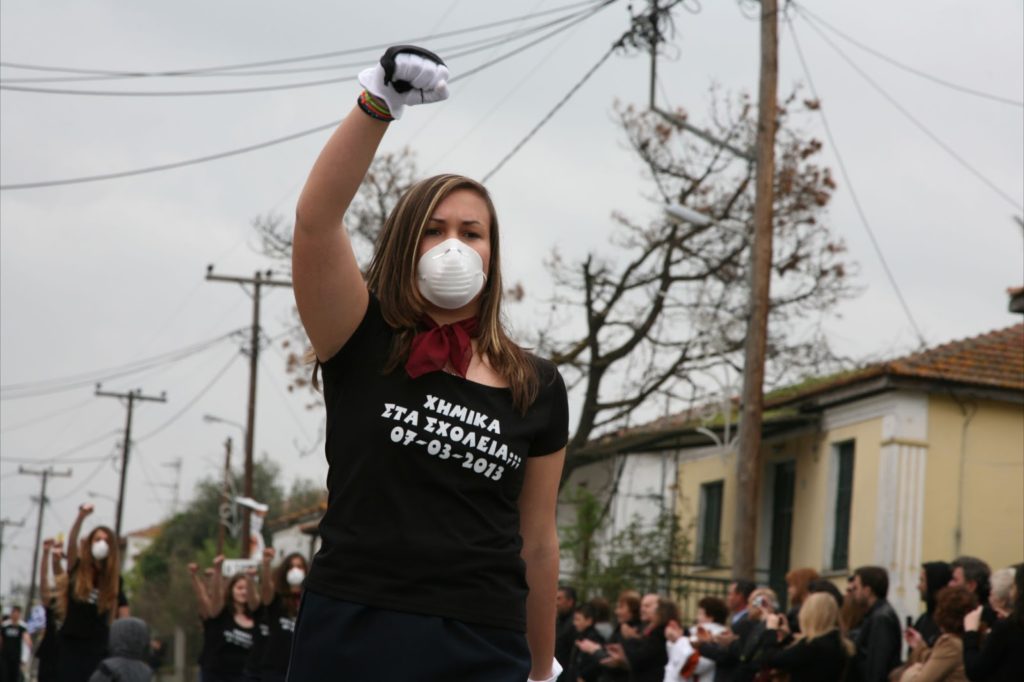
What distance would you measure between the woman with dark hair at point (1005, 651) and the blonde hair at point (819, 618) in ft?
7.31

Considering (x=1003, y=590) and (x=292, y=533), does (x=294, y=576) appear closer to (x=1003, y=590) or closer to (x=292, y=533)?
(x=1003, y=590)

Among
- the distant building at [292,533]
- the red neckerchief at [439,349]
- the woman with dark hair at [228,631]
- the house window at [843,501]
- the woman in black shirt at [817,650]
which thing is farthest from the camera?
the distant building at [292,533]

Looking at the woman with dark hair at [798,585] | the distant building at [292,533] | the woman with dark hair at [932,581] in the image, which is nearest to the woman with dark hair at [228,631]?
the woman with dark hair at [798,585]

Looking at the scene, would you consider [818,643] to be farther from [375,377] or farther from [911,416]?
[911,416]

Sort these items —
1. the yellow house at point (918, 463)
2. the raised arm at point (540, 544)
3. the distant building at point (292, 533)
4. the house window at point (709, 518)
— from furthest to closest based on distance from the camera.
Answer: the distant building at point (292, 533)
the house window at point (709, 518)
the yellow house at point (918, 463)
the raised arm at point (540, 544)

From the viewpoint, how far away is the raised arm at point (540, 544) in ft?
11.9

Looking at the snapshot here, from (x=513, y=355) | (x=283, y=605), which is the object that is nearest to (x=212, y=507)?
(x=283, y=605)

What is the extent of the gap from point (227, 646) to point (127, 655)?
4038 millimetres

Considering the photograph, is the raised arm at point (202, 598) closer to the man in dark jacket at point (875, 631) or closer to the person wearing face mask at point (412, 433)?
the man in dark jacket at point (875, 631)

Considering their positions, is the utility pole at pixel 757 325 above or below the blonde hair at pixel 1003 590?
above

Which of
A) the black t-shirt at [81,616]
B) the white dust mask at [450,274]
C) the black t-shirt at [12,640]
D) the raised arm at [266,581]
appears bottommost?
the black t-shirt at [12,640]

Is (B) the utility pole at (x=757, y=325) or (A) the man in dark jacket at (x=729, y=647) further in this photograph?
(B) the utility pole at (x=757, y=325)

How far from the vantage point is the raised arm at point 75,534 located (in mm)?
11462

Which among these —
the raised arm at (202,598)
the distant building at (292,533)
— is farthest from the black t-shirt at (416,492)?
the distant building at (292,533)
